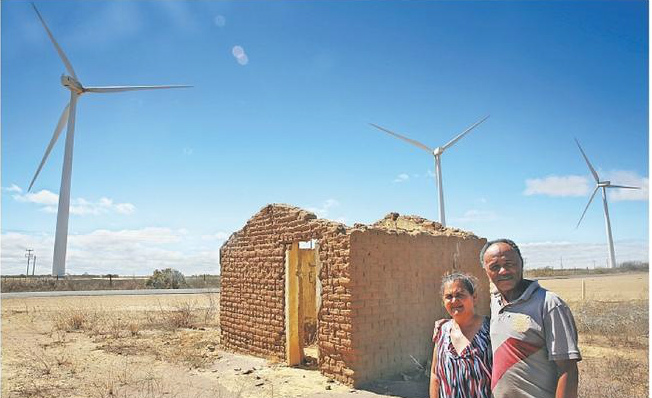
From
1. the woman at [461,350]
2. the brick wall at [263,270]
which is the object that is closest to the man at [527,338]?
the woman at [461,350]

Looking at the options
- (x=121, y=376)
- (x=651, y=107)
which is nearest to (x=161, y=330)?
(x=121, y=376)

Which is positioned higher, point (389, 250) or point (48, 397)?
point (389, 250)

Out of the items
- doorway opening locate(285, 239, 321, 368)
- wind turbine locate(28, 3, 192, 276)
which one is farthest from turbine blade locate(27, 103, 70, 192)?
doorway opening locate(285, 239, 321, 368)

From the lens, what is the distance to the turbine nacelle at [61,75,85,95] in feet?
76.7

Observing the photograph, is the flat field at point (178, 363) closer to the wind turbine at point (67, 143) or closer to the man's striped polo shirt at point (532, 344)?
the man's striped polo shirt at point (532, 344)

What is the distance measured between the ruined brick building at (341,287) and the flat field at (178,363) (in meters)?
0.44

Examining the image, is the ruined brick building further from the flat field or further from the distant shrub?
the distant shrub

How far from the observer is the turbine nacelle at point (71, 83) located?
23.4 meters

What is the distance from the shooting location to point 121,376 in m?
7.03

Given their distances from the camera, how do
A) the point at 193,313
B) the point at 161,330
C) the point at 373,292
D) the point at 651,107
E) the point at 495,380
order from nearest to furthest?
1. the point at 495,380
2. the point at 651,107
3. the point at 373,292
4. the point at 161,330
5. the point at 193,313

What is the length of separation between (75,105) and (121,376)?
20635 mm

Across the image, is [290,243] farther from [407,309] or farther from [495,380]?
[495,380]

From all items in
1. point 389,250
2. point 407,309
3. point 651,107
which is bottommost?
point 407,309

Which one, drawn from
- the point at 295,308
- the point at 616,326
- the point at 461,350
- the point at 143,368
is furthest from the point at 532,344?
the point at 616,326
